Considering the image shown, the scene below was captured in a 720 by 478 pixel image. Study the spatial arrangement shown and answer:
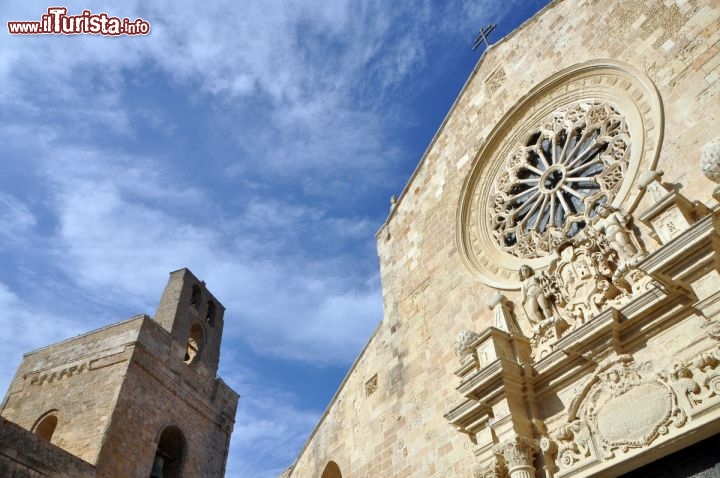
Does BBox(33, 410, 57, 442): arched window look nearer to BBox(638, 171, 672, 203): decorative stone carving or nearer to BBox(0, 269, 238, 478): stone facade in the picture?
BBox(0, 269, 238, 478): stone facade

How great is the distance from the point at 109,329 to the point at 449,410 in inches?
443

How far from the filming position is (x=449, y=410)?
6754mm

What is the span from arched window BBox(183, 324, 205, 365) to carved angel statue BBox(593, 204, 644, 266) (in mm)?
14117

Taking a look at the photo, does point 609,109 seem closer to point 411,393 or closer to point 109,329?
point 411,393

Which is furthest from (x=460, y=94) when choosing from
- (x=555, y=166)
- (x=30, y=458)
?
(x=30, y=458)

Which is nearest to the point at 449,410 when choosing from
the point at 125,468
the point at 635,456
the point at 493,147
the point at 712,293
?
the point at 635,456

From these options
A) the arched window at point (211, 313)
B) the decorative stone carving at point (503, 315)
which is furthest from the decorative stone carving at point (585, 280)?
the arched window at point (211, 313)

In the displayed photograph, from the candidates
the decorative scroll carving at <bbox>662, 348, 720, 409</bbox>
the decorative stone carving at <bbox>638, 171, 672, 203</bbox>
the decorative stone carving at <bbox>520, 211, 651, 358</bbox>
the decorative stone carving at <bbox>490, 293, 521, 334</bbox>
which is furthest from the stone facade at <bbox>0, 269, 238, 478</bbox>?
the decorative stone carving at <bbox>638, 171, 672, 203</bbox>

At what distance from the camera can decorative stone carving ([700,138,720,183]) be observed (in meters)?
4.86

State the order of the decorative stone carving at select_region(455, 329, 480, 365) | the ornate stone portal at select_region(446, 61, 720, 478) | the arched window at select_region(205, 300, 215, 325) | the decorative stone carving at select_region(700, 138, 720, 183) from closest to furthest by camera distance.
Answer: the ornate stone portal at select_region(446, 61, 720, 478) < the decorative stone carving at select_region(700, 138, 720, 183) < the decorative stone carving at select_region(455, 329, 480, 365) < the arched window at select_region(205, 300, 215, 325)

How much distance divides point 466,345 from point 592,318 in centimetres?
164

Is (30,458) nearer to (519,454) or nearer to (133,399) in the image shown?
(133,399)

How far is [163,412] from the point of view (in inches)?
566

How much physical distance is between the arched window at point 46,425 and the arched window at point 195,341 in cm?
423
